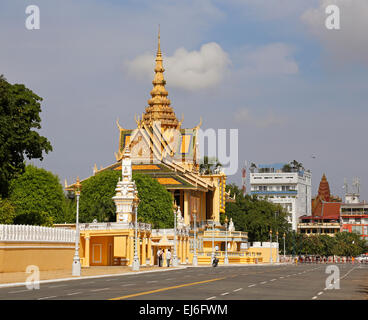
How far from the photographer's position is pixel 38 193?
7919 cm

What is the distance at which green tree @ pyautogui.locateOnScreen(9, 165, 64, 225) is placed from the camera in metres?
78.1

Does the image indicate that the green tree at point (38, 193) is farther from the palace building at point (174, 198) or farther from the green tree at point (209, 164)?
the green tree at point (209, 164)

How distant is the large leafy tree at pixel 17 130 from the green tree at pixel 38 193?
20.2 m

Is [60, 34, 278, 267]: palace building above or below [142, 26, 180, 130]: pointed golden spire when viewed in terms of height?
below

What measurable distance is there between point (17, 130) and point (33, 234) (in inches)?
376

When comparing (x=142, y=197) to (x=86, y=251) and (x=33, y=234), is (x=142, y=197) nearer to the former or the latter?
(x=86, y=251)

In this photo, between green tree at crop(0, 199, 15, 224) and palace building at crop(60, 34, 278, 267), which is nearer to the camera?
green tree at crop(0, 199, 15, 224)

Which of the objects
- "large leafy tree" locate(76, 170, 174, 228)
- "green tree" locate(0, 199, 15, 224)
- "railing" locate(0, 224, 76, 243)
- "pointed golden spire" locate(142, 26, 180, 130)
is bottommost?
"railing" locate(0, 224, 76, 243)

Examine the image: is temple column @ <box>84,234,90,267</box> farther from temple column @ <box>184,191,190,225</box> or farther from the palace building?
temple column @ <box>184,191,190,225</box>

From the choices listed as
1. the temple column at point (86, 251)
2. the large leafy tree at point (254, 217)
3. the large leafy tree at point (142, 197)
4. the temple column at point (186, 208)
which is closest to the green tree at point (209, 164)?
the large leafy tree at point (254, 217)

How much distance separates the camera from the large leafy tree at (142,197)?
86.5 m

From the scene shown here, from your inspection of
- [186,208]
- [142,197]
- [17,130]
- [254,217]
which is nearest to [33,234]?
[17,130]

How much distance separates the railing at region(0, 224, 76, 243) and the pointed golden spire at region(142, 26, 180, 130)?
7343cm

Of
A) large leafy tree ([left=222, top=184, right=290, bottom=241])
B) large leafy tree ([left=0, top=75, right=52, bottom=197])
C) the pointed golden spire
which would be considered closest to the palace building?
the pointed golden spire
